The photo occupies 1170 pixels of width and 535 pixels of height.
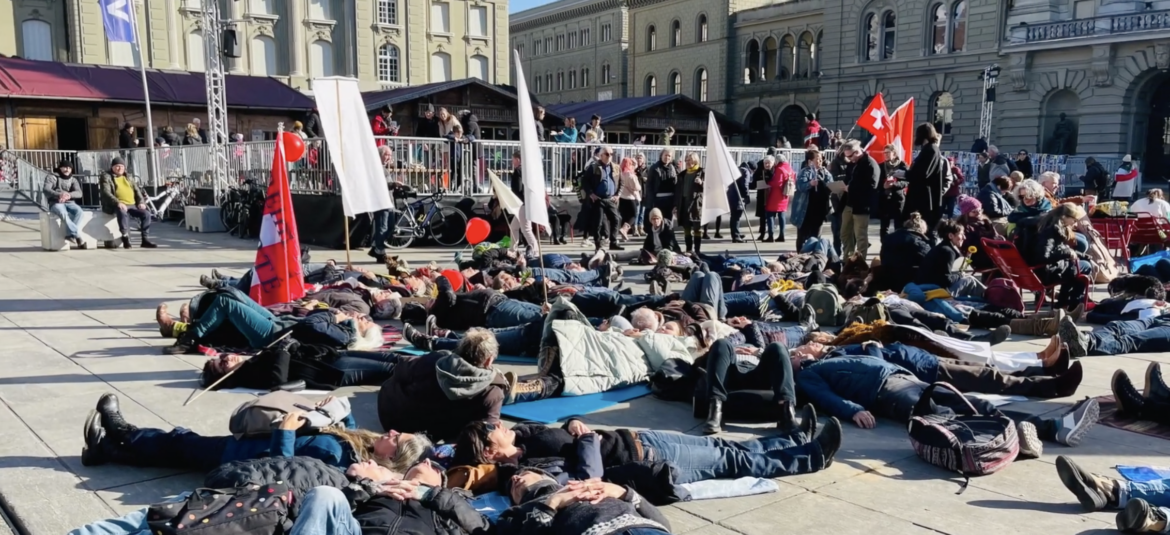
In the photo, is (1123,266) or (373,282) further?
(1123,266)

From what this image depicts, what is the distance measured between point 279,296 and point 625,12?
67.0m

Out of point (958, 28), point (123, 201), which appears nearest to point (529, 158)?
point (123, 201)

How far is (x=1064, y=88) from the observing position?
39.9m

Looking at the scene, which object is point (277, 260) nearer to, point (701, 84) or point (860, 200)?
point (860, 200)

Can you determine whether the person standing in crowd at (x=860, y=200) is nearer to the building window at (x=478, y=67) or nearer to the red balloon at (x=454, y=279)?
the red balloon at (x=454, y=279)

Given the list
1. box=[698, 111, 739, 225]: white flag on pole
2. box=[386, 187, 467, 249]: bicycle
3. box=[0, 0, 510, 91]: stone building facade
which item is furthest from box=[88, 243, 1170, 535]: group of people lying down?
box=[0, 0, 510, 91]: stone building facade

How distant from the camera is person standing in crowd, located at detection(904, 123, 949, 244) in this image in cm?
1238

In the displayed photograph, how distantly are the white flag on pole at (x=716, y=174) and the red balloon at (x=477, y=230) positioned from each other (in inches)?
189

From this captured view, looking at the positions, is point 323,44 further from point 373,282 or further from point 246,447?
point 246,447

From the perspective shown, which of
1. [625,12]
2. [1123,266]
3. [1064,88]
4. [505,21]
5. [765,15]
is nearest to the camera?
[1123,266]

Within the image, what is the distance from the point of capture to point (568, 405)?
248 inches

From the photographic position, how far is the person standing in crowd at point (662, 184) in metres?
17.9

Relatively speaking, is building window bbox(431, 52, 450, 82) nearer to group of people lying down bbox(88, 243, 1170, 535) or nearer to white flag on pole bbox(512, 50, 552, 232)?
group of people lying down bbox(88, 243, 1170, 535)

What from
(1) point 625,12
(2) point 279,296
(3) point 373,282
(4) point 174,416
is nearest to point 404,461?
(4) point 174,416
